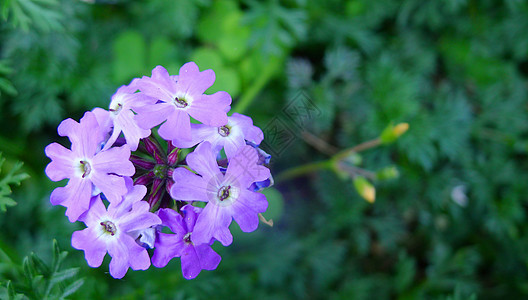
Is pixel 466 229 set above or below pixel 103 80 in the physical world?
above

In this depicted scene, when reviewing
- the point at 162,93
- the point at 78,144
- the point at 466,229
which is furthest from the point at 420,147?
the point at 78,144

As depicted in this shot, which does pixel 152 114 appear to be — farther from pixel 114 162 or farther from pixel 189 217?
pixel 189 217

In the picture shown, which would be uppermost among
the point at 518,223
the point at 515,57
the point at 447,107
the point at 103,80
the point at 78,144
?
the point at 515,57

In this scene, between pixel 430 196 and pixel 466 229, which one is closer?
pixel 430 196

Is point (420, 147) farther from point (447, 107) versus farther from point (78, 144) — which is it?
point (78, 144)

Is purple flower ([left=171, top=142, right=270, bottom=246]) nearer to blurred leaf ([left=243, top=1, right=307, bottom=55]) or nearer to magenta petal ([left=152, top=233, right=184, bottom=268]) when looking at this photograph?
magenta petal ([left=152, top=233, right=184, bottom=268])

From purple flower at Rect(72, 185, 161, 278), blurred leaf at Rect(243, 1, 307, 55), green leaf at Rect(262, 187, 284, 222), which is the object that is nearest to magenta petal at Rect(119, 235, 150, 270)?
purple flower at Rect(72, 185, 161, 278)

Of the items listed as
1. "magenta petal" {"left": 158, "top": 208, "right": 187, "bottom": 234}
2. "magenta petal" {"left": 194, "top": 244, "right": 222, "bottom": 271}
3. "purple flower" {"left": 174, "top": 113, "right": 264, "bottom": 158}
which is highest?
"purple flower" {"left": 174, "top": 113, "right": 264, "bottom": 158}
